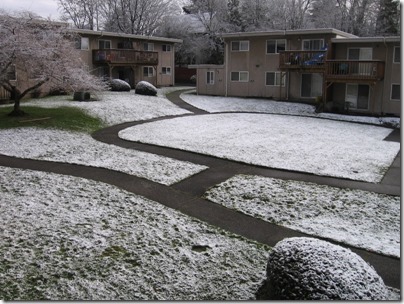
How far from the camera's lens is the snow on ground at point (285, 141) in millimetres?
16516

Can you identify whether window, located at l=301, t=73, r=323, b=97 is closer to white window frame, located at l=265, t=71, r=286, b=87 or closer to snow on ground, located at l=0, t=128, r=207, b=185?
white window frame, located at l=265, t=71, r=286, b=87

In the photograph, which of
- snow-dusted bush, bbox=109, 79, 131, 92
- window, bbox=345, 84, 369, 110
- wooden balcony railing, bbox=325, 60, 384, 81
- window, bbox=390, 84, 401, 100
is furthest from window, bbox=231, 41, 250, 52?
window, bbox=390, 84, 401, 100

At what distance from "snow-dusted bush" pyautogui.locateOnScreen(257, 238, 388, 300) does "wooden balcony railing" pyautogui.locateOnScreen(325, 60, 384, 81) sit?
2594cm

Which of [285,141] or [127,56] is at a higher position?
[127,56]

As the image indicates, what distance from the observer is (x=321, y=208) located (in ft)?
39.1

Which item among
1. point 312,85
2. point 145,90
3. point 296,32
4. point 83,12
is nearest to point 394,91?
point 312,85

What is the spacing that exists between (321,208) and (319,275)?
6.04 m

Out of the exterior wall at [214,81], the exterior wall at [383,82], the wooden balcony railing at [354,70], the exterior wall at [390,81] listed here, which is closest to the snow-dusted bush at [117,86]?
the exterior wall at [214,81]

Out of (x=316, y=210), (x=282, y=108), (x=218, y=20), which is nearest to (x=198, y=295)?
(x=316, y=210)

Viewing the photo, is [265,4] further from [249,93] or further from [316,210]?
[316,210]

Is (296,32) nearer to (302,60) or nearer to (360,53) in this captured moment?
(302,60)

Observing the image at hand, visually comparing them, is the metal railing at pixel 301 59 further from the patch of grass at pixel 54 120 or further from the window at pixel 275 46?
the patch of grass at pixel 54 120

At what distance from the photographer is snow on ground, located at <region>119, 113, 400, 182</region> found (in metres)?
16.5

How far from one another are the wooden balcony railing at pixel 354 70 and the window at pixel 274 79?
5303 millimetres
